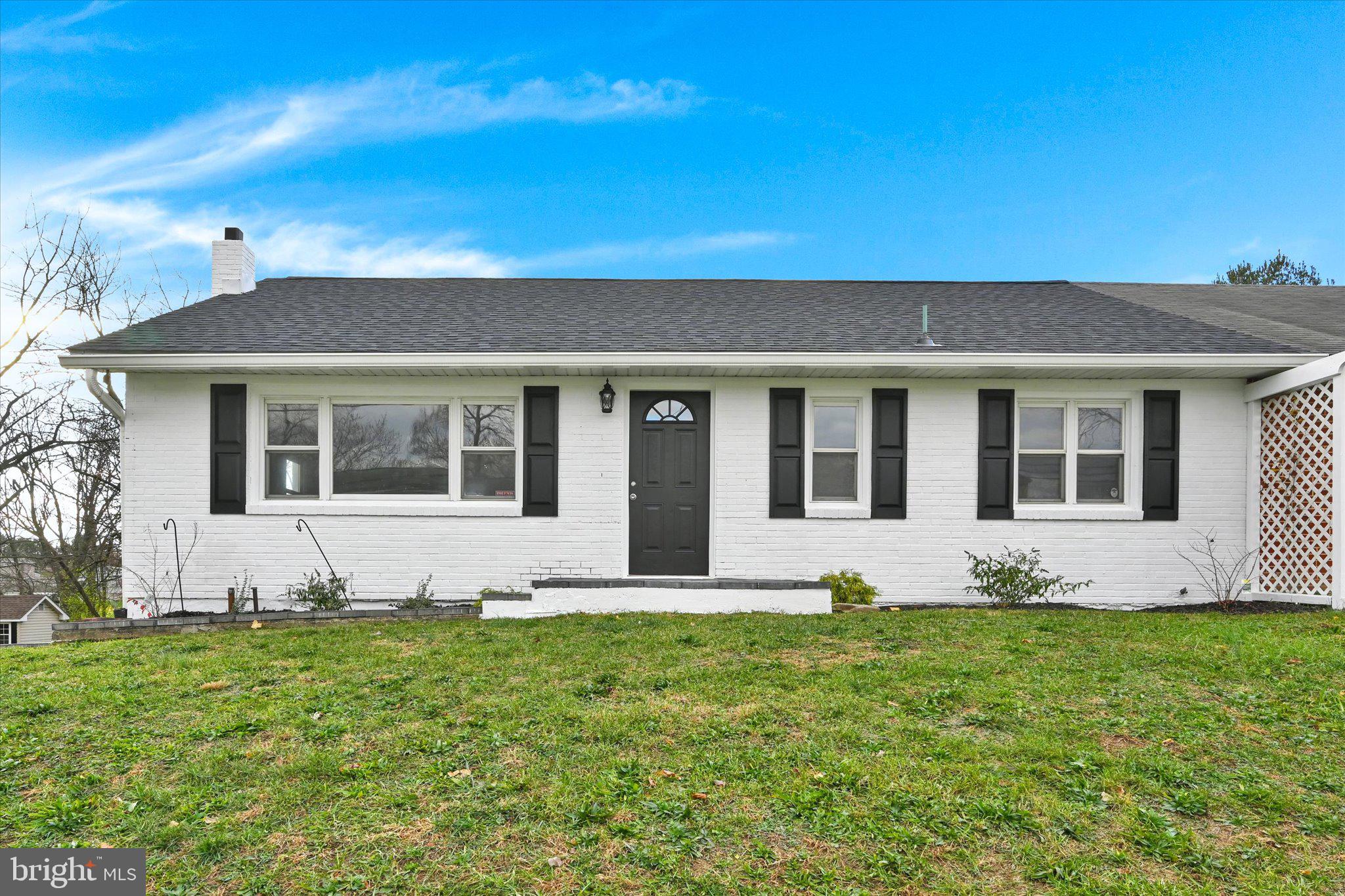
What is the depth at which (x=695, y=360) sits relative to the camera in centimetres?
851

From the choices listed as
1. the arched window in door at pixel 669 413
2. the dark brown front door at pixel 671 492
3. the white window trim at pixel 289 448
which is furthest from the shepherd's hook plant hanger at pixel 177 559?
the arched window in door at pixel 669 413

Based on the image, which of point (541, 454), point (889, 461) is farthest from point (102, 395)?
point (889, 461)

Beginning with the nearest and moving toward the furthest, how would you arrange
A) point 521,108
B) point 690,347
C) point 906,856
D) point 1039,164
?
point 906,856
point 690,347
point 521,108
point 1039,164

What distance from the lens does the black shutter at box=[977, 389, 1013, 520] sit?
898cm

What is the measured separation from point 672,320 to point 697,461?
6.65ft

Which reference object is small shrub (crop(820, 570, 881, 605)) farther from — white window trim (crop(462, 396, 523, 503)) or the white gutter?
the white gutter

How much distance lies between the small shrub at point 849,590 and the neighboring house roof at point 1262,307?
5.52m

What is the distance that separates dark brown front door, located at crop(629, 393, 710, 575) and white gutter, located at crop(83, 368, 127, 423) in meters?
6.00

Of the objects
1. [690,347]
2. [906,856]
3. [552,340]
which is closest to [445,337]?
[552,340]

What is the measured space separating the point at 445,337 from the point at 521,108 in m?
9.32

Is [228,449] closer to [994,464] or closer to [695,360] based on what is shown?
[695,360]

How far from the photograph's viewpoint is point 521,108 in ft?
52.9

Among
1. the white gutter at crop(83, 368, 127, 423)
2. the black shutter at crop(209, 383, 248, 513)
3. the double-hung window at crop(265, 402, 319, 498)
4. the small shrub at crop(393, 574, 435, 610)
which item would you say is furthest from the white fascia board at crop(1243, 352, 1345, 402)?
the white gutter at crop(83, 368, 127, 423)

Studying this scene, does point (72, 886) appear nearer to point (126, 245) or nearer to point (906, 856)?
point (906, 856)
